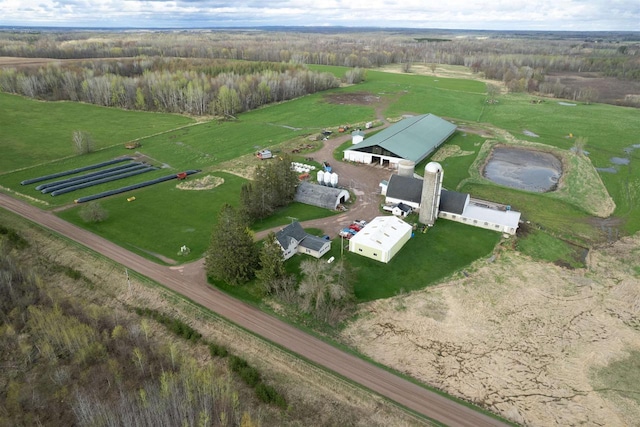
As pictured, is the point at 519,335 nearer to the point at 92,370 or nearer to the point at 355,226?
the point at 355,226

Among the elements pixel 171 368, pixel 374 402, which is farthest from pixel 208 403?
pixel 374 402

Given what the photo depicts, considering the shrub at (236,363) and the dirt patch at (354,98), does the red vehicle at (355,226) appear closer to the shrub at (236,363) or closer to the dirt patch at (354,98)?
the shrub at (236,363)

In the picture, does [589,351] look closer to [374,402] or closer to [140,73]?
[374,402]

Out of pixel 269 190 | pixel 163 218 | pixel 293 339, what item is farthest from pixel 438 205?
pixel 163 218

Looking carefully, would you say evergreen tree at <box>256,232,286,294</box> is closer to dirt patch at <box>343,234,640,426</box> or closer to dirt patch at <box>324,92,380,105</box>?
dirt patch at <box>343,234,640,426</box>

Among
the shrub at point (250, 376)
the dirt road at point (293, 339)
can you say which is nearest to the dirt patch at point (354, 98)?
the dirt road at point (293, 339)
